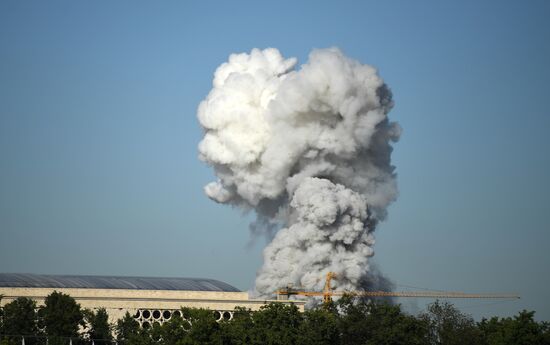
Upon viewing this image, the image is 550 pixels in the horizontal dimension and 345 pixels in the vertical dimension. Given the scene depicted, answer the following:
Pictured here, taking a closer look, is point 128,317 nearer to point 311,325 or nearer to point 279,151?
point 311,325

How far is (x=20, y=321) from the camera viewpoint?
12144 centimetres

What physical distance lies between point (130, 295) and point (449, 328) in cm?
2846

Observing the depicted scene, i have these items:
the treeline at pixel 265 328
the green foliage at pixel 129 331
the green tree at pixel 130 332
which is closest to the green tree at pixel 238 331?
the treeline at pixel 265 328

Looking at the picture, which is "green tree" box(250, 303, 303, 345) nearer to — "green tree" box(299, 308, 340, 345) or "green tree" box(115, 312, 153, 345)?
"green tree" box(299, 308, 340, 345)

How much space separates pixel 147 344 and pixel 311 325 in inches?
465

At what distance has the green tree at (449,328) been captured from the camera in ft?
395

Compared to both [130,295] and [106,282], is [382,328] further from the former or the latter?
[106,282]

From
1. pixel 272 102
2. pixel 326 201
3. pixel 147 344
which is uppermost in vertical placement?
pixel 272 102

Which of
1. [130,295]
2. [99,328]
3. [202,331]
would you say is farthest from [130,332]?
[130,295]

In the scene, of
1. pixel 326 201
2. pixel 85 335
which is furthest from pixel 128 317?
pixel 326 201

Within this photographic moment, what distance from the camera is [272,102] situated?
5846 inches

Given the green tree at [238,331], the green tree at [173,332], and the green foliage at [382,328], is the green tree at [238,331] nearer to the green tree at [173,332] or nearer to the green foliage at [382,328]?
the green tree at [173,332]

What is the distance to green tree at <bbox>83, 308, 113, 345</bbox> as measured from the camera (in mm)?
124500

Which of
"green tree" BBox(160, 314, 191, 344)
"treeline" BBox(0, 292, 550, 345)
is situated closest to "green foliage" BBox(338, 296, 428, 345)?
"treeline" BBox(0, 292, 550, 345)
